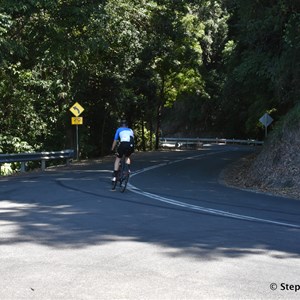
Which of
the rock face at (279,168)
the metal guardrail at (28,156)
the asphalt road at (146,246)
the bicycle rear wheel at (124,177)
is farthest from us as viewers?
the metal guardrail at (28,156)

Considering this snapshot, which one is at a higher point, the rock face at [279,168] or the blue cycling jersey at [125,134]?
the blue cycling jersey at [125,134]

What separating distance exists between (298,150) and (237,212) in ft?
21.3

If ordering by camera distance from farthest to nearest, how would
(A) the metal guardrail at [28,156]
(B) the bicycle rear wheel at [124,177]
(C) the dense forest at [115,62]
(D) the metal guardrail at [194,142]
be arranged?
1. (D) the metal guardrail at [194,142]
2. (A) the metal guardrail at [28,156]
3. (C) the dense forest at [115,62]
4. (B) the bicycle rear wheel at [124,177]

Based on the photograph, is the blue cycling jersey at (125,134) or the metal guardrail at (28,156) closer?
the blue cycling jersey at (125,134)

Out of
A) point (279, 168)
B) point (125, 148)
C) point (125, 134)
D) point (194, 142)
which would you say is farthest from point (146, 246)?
point (194, 142)

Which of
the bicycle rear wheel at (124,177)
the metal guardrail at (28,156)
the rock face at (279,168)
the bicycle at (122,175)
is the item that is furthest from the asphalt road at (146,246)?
the metal guardrail at (28,156)

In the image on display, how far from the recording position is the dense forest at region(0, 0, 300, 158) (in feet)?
59.7

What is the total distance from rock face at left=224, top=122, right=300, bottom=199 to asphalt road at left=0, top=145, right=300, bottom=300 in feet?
8.41

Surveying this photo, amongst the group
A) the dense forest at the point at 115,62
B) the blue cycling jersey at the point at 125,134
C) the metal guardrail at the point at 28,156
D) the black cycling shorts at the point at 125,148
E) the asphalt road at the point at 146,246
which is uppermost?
the dense forest at the point at 115,62

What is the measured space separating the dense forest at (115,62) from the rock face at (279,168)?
2.73 meters

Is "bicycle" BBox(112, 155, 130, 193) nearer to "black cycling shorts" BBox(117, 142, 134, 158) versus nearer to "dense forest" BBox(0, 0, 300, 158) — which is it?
"black cycling shorts" BBox(117, 142, 134, 158)

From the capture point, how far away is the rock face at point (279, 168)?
48.7 feet

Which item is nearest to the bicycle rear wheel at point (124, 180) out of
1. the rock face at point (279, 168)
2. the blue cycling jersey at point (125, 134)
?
the blue cycling jersey at point (125, 134)

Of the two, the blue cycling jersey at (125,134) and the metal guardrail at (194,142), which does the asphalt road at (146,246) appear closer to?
the blue cycling jersey at (125,134)
